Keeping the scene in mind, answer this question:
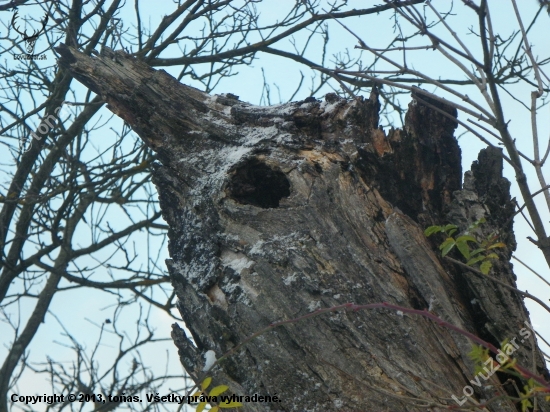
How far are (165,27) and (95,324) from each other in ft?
9.09

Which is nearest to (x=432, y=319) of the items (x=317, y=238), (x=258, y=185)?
(x=317, y=238)

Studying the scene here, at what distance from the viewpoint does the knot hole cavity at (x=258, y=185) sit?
264 cm

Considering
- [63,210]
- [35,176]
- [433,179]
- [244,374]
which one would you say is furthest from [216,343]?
[35,176]

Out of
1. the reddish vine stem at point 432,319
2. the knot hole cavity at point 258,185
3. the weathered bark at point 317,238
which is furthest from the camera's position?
the knot hole cavity at point 258,185

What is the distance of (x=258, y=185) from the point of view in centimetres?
271

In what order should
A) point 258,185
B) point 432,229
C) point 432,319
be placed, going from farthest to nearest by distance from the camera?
point 258,185 < point 432,229 < point 432,319

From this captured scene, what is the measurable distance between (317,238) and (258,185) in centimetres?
49

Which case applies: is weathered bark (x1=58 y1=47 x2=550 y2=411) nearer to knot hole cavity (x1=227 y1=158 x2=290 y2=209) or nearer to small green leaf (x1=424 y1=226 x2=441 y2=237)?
knot hole cavity (x1=227 y1=158 x2=290 y2=209)

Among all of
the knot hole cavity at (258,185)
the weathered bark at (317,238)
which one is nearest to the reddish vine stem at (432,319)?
the weathered bark at (317,238)

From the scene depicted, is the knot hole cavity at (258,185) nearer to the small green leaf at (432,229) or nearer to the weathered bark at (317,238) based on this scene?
the weathered bark at (317,238)

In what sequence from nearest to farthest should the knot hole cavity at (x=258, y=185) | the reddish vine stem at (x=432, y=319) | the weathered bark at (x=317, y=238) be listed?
the reddish vine stem at (x=432, y=319) → the weathered bark at (x=317, y=238) → the knot hole cavity at (x=258, y=185)

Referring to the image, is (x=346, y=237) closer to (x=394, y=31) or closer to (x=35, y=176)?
(x=394, y=31)

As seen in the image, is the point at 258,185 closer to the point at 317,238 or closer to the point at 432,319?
the point at 317,238

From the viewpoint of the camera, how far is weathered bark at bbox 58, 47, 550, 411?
6.91 feet
